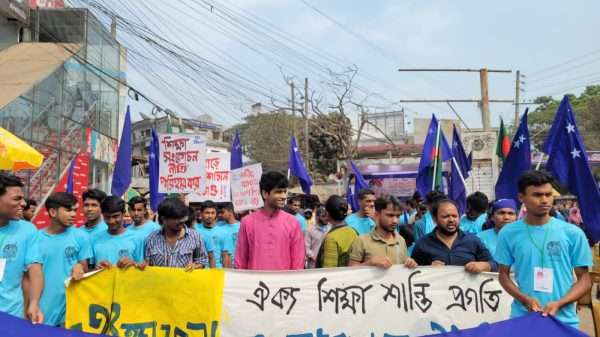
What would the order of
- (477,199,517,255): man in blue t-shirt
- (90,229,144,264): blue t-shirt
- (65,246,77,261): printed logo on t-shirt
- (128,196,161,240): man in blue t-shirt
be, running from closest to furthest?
1. (65,246,77,261): printed logo on t-shirt
2. (90,229,144,264): blue t-shirt
3. (477,199,517,255): man in blue t-shirt
4. (128,196,161,240): man in blue t-shirt

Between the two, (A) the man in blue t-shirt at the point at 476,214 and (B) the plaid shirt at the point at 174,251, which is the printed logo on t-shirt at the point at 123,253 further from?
(A) the man in blue t-shirt at the point at 476,214

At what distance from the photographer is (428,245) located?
4.82 metres

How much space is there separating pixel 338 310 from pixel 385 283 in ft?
1.40

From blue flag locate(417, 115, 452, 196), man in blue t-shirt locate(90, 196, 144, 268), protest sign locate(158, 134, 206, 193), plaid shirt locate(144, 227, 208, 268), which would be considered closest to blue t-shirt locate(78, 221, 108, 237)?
man in blue t-shirt locate(90, 196, 144, 268)

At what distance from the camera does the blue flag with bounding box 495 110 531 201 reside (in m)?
6.74

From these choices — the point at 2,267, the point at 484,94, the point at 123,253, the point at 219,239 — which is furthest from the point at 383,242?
the point at 484,94

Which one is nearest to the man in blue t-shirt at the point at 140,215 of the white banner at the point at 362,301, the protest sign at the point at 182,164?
the white banner at the point at 362,301

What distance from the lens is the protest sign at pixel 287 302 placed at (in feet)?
15.1

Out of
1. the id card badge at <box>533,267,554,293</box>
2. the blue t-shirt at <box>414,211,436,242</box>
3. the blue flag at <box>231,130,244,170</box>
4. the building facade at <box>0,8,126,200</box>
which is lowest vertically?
the id card badge at <box>533,267,554,293</box>

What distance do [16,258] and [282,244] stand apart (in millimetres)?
1955

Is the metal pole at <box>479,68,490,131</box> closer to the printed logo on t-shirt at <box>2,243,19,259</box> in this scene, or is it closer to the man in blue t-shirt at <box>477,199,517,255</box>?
the man in blue t-shirt at <box>477,199,517,255</box>

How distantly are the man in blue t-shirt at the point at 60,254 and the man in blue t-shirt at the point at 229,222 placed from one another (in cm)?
295

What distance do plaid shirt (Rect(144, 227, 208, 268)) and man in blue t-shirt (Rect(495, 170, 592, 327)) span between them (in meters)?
2.46

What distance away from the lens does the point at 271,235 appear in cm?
484
